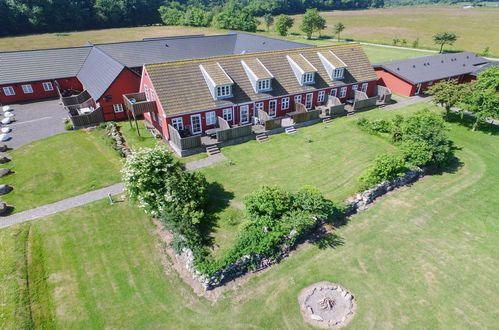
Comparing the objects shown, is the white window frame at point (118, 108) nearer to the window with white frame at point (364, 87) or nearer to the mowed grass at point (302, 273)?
the mowed grass at point (302, 273)

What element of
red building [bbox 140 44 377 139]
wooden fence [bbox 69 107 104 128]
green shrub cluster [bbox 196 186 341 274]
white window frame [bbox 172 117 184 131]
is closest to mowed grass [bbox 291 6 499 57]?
red building [bbox 140 44 377 139]

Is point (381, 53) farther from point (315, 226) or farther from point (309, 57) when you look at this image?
point (315, 226)

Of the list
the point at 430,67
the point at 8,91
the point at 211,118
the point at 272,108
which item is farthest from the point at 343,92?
the point at 8,91

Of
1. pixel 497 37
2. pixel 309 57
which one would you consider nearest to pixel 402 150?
pixel 309 57

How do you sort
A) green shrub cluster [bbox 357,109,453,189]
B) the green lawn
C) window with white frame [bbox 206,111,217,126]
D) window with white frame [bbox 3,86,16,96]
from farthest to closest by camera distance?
window with white frame [bbox 3,86,16,96], window with white frame [bbox 206,111,217,126], green shrub cluster [bbox 357,109,453,189], the green lawn

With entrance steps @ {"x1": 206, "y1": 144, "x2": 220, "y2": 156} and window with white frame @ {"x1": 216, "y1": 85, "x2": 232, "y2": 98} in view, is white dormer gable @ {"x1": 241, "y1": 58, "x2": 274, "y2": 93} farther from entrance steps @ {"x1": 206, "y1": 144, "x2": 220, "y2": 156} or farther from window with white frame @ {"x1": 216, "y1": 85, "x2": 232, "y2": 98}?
entrance steps @ {"x1": 206, "y1": 144, "x2": 220, "y2": 156}

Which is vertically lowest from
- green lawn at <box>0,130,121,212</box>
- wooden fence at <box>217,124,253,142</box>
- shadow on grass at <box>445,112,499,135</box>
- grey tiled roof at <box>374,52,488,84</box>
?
shadow on grass at <box>445,112,499,135</box>

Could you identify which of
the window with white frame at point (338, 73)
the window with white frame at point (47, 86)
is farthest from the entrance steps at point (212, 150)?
the window with white frame at point (47, 86)
